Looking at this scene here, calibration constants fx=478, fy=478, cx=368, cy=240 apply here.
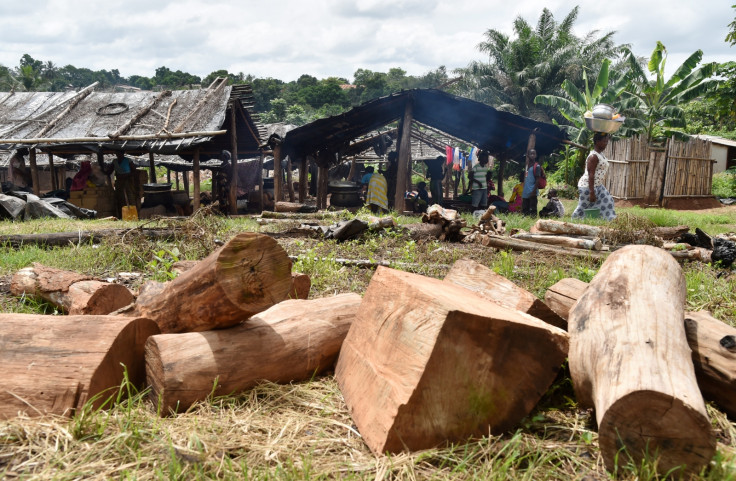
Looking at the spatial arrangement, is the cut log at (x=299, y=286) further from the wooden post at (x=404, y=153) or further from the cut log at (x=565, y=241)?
the wooden post at (x=404, y=153)

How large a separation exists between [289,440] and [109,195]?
49.7 feet

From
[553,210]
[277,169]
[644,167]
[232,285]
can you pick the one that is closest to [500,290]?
[232,285]

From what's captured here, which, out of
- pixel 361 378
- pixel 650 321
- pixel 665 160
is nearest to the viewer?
pixel 650 321

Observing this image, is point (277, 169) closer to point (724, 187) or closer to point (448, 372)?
point (448, 372)

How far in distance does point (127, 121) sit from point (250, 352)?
42.6 ft

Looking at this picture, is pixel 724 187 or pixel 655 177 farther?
pixel 724 187

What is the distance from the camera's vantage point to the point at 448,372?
1.95 meters

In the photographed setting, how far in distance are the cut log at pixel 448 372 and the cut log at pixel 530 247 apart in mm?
4130

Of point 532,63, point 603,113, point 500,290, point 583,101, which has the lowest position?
point 500,290

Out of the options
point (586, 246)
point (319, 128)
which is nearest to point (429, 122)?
point (319, 128)

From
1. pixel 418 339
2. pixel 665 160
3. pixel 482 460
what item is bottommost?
pixel 482 460

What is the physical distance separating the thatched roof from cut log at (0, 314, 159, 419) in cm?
1000

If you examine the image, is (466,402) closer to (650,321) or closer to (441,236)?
(650,321)

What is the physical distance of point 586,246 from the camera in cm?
619
